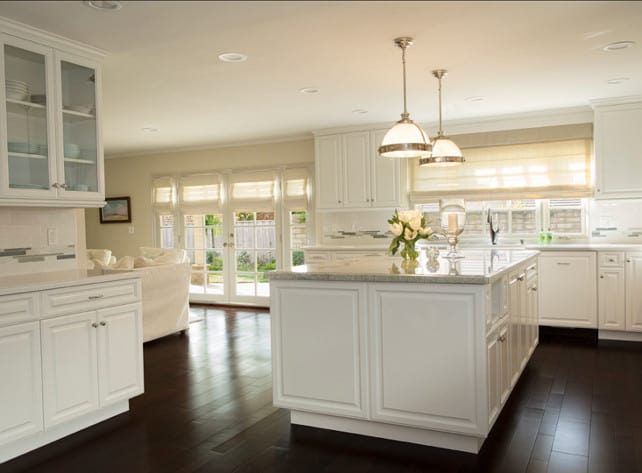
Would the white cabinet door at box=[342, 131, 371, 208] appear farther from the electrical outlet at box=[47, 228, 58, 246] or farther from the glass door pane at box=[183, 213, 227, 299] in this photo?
the electrical outlet at box=[47, 228, 58, 246]

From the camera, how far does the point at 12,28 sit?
3201mm

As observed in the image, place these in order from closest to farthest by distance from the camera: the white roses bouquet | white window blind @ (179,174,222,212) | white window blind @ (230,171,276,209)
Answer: the white roses bouquet → white window blind @ (230,171,276,209) → white window blind @ (179,174,222,212)

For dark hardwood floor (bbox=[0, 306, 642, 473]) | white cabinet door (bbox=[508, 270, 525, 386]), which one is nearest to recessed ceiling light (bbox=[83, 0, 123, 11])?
dark hardwood floor (bbox=[0, 306, 642, 473])

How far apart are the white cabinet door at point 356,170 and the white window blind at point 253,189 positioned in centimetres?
139

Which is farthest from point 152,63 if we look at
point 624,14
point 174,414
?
point 624,14

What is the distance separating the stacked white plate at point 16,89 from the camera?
10.8 ft

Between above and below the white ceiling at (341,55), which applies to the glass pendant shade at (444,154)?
below

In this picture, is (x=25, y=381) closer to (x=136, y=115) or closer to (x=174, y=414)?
(x=174, y=414)

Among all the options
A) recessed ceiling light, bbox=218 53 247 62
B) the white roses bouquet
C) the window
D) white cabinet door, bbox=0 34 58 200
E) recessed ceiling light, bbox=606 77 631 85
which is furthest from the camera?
the window

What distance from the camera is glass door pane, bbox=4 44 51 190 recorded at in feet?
10.8

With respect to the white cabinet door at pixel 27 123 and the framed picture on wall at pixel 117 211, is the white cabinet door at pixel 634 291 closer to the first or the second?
the white cabinet door at pixel 27 123

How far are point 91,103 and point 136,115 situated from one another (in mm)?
2191

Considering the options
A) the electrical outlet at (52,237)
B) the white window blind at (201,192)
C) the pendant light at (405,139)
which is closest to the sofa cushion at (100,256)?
the white window blind at (201,192)

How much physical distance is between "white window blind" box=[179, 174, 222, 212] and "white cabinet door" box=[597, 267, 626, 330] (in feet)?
17.0
